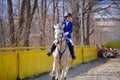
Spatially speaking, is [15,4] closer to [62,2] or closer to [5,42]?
[5,42]

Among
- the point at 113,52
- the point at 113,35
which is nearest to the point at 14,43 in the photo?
the point at 113,52

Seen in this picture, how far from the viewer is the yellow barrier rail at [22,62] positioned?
12727mm

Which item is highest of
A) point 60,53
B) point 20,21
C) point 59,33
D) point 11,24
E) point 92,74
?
point 20,21

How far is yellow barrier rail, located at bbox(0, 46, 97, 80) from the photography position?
12.7 m

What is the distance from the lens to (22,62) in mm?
14812

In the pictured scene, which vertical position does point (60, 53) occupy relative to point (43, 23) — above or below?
below

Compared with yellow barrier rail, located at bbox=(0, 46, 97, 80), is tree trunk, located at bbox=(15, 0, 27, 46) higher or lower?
higher

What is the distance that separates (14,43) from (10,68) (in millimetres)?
9569

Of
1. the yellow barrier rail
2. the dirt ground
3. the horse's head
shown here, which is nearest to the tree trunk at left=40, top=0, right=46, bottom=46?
the dirt ground

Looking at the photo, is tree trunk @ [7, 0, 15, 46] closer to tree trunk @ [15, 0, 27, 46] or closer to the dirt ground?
tree trunk @ [15, 0, 27, 46]

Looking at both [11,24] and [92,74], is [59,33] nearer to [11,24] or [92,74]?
[92,74]

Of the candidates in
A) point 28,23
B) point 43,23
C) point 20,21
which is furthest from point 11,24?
point 43,23

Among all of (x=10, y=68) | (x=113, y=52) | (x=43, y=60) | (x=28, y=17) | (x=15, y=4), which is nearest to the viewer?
(x=10, y=68)

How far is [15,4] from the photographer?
30.2m
